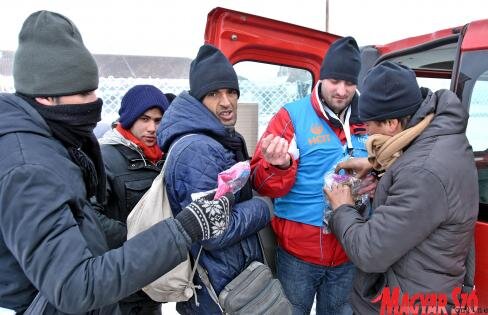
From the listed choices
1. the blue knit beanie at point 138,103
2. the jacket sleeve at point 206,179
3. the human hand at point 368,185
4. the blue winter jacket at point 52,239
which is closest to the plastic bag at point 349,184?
the human hand at point 368,185

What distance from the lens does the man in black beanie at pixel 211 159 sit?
141cm

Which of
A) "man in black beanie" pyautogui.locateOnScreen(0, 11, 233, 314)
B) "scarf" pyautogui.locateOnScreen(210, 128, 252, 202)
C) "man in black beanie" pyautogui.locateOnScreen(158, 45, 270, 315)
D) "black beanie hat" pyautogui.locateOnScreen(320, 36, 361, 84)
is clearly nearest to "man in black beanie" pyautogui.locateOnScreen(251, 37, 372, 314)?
"black beanie hat" pyautogui.locateOnScreen(320, 36, 361, 84)

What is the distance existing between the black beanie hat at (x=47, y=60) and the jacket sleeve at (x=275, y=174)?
961 millimetres

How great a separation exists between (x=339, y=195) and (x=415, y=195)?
0.46 m

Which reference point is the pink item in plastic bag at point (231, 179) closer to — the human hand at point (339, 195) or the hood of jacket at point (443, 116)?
the human hand at point (339, 195)

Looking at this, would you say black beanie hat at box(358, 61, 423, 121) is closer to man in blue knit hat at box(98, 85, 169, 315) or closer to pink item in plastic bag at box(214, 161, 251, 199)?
pink item in plastic bag at box(214, 161, 251, 199)

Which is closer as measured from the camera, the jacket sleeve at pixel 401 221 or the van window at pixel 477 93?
the jacket sleeve at pixel 401 221

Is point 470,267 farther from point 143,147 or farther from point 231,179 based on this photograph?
point 143,147

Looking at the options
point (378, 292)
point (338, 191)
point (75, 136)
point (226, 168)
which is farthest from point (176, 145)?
point (378, 292)

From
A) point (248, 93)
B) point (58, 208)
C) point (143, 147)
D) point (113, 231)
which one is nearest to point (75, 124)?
point (58, 208)

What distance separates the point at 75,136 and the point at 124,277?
0.48m

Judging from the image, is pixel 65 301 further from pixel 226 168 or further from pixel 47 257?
pixel 226 168

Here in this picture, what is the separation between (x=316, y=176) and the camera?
74.9 inches

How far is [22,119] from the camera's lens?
96 cm
